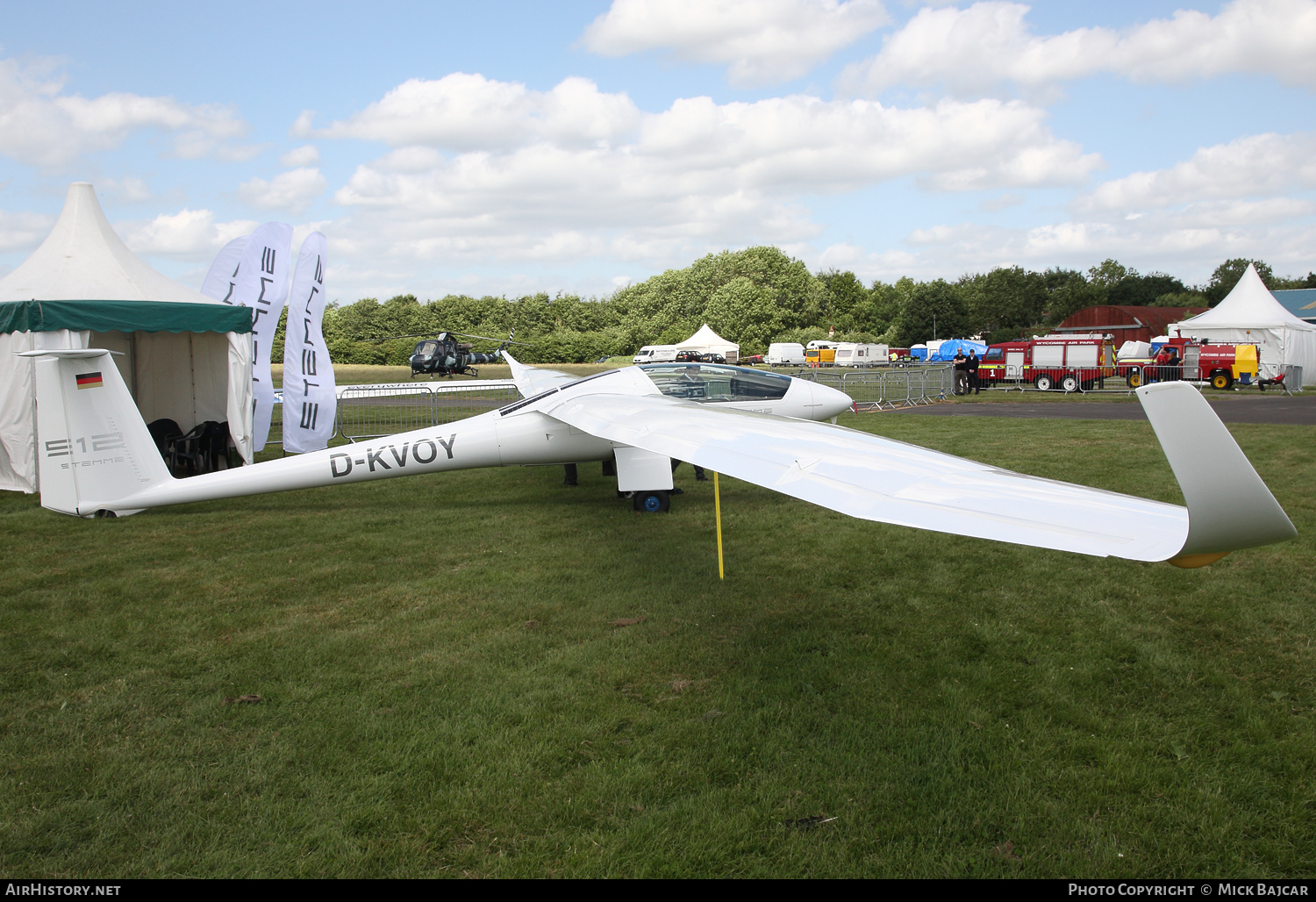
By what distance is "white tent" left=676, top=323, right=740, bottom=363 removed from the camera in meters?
59.2

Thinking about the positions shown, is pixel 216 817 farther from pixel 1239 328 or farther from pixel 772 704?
pixel 1239 328

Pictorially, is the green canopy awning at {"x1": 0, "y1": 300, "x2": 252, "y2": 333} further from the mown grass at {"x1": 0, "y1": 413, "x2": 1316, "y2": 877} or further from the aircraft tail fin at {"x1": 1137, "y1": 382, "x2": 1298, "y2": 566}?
the aircraft tail fin at {"x1": 1137, "y1": 382, "x2": 1298, "y2": 566}

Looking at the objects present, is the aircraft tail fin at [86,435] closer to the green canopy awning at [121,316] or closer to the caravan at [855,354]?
the green canopy awning at [121,316]

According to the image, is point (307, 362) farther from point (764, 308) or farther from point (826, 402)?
point (764, 308)

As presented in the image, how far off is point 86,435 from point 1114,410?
2325 cm

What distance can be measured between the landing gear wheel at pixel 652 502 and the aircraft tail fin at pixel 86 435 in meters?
5.31

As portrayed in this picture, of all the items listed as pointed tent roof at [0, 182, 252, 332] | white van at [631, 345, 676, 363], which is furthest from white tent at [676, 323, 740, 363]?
pointed tent roof at [0, 182, 252, 332]

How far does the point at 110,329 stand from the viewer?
10281 millimetres

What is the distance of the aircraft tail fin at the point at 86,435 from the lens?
7133 mm

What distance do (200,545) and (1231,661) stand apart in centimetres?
895

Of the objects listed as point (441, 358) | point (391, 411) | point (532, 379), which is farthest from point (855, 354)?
point (532, 379)

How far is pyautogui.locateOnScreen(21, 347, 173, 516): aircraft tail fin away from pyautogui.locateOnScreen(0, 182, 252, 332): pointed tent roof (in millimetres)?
3292

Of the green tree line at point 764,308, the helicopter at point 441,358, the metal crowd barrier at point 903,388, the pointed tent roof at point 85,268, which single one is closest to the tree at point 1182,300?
the green tree line at point 764,308

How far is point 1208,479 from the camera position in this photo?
210cm
